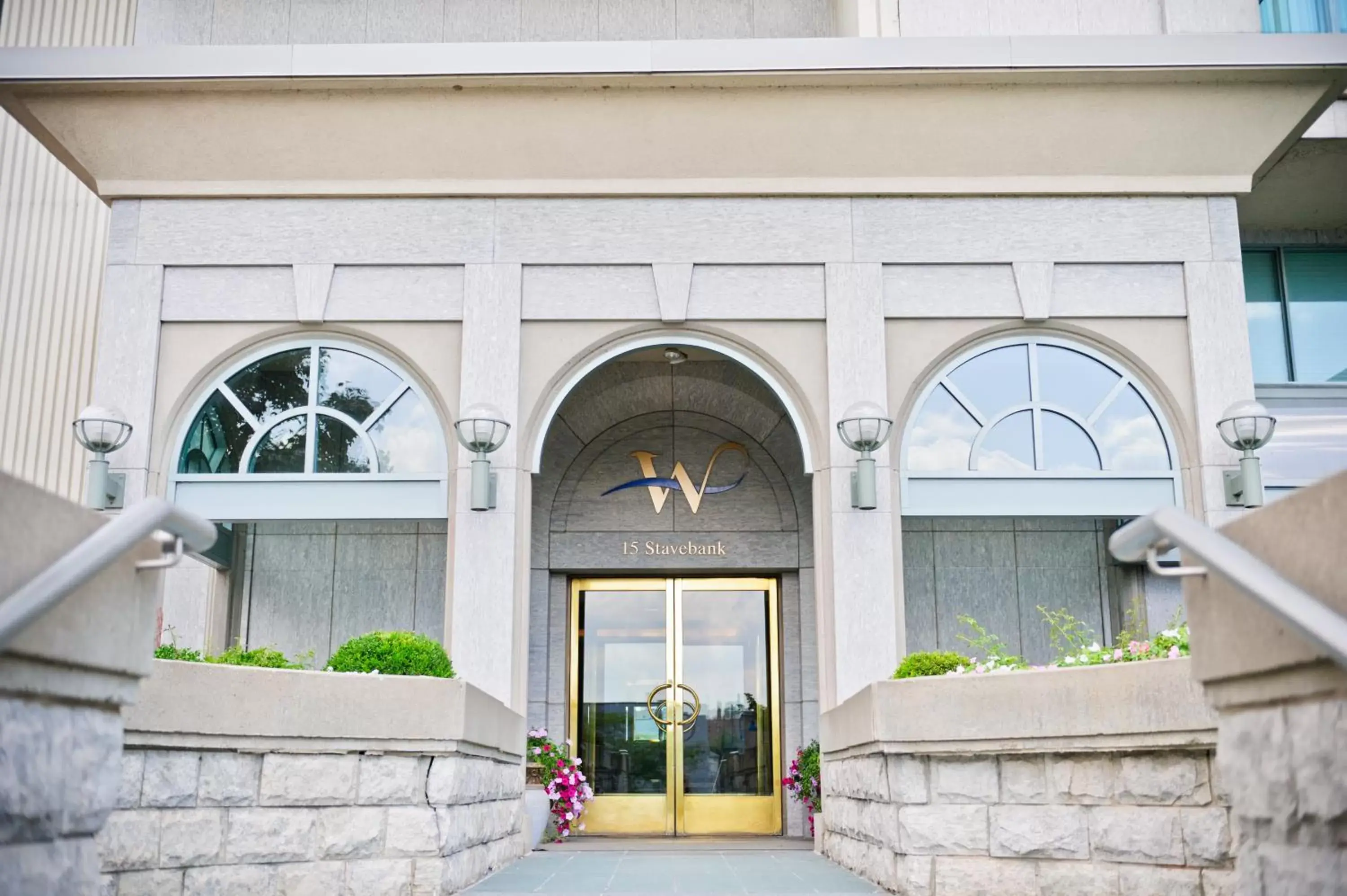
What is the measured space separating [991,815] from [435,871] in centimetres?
299

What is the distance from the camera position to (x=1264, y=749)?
3.23 m

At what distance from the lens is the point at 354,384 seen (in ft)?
38.6

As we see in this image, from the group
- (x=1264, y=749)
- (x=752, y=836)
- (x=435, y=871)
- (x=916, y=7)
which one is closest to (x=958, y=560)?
(x=752, y=836)

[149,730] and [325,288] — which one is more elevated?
[325,288]

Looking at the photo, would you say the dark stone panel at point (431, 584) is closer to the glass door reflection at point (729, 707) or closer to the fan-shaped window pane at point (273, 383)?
the fan-shaped window pane at point (273, 383)

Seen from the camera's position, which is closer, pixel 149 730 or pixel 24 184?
pixel 149 730

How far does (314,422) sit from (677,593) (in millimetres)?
4533

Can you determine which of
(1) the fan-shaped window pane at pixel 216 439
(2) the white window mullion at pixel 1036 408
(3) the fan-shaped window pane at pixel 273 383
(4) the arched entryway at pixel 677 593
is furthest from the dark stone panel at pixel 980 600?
(1) the fan-shaped window pane at pixel 216 439

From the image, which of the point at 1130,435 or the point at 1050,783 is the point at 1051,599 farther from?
the point at 1050,783

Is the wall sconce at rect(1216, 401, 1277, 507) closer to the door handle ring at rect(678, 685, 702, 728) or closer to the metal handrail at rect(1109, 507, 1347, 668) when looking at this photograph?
the door handle ring at rect(678, 685, 702, 728)

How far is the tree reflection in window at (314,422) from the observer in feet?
38.1

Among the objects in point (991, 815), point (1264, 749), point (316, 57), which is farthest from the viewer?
point (316, 57)

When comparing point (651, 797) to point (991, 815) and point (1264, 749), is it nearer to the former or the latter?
point (991, 815)

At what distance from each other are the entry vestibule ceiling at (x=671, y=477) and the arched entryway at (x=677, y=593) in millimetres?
16
